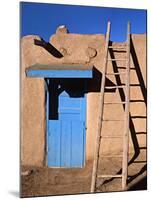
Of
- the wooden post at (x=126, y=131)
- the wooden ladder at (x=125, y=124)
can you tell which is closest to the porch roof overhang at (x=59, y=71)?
the wooden ladder at (x=125, y=124)

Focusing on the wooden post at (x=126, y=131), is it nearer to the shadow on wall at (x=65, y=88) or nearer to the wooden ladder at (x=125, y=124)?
the wooden ladder at (x=125, y=124)

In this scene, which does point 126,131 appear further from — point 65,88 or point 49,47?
point 49,47

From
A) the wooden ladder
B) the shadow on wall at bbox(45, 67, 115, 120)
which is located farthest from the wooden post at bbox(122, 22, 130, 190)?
the shadow on wall at bbox(45, 67, 115, 120)

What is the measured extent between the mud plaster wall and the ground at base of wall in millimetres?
100

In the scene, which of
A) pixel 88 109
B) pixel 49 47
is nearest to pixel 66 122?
Result: pixel 88 109

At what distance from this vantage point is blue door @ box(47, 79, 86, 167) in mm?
4992

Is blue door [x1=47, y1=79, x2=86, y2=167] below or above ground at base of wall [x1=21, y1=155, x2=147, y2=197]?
above

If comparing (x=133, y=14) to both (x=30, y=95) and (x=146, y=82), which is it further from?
(x=30, y=95)

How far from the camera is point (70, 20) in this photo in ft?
16.2

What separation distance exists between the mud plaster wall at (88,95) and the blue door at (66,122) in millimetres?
63

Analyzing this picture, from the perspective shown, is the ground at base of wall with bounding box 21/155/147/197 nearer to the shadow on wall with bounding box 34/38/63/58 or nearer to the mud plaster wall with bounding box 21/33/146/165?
the mud plaster wall with bounding box 21/33/146/165

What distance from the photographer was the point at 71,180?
5027 mm

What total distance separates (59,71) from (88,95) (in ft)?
1.30

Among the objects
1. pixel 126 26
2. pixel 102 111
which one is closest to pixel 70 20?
pixel 126 26
